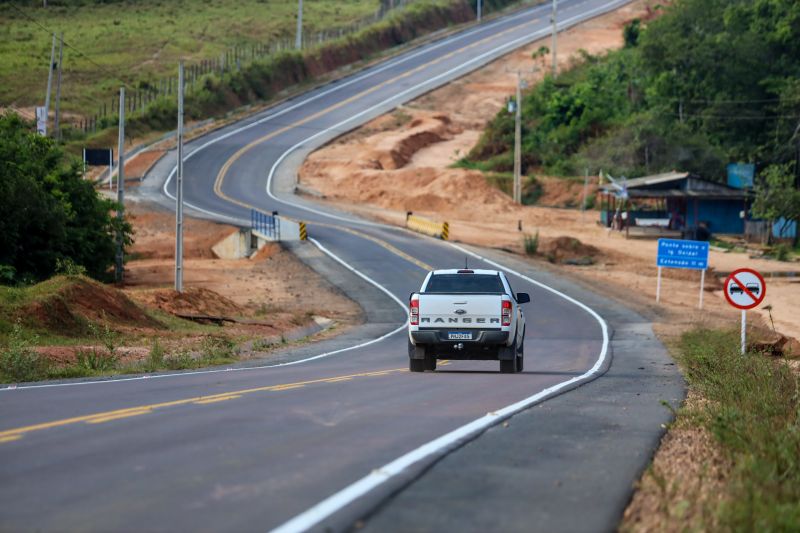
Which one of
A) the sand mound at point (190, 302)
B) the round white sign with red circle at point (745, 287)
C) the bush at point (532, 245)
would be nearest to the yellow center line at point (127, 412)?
the round white sign with red circle at point (745, 287)

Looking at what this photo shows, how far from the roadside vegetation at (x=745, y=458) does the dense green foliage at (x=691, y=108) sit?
2566 inches

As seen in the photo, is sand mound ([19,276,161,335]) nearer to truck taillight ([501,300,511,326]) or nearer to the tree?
truck taillight ([501,300,511,326])

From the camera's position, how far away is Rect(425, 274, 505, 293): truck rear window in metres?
21.1

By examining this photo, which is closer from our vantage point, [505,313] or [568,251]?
[505,313]

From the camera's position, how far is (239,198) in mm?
75312

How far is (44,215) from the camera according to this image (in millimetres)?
36312

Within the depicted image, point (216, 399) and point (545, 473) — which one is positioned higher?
point (545, 473)

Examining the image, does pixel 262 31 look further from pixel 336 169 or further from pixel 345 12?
pixel 336 169

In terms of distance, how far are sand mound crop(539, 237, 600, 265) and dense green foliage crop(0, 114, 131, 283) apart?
23764 mm

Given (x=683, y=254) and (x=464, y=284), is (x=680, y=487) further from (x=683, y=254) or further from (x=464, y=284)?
(x=683, y=254)

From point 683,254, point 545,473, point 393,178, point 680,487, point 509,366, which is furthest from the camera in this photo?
point 393,178

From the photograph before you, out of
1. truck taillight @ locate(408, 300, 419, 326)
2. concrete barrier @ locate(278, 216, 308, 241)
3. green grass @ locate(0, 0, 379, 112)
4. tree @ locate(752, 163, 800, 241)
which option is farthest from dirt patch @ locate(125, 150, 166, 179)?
truck taillight @ locate(408, 300, 419, 326)

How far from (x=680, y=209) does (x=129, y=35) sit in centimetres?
6427

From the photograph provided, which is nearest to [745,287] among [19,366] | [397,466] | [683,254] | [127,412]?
[127,412]
